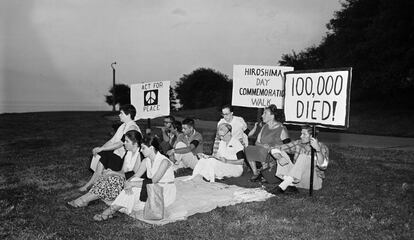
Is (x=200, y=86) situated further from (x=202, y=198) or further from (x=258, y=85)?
(x=202, y=198)

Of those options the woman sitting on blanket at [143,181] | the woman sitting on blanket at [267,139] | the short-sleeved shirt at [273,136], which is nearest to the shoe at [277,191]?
the woman sitting on blanket at [267,139]

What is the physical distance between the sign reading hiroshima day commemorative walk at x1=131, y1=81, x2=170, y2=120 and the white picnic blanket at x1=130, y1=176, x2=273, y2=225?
2972 millimetres

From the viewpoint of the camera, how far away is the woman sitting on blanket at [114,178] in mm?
7230

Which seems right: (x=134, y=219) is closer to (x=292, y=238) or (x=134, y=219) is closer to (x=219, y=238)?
(x=219, y=238)

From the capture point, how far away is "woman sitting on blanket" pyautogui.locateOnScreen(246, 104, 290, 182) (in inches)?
374

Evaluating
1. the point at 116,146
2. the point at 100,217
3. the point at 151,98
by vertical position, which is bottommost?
the point at 100,217

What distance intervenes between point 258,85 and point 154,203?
5.93m

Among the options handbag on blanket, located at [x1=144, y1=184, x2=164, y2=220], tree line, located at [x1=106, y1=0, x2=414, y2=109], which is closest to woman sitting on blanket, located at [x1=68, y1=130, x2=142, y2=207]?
handbag on blanket, located at [x1=144, y1=184, x2=164, y2=220]

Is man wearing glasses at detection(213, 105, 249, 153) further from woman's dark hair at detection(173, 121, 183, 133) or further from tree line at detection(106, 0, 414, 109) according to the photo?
tree line at detection(106, 0, 414, 109)

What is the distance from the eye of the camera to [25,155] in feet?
48.6

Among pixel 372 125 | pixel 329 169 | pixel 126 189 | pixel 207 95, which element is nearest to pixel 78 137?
pixel 329 169

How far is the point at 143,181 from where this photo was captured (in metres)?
6.96

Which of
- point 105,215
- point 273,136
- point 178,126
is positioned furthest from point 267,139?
point 105,215

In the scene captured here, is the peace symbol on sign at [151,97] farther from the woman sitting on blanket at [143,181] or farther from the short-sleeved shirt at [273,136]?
the woman sitting on blanket at [143,181]
